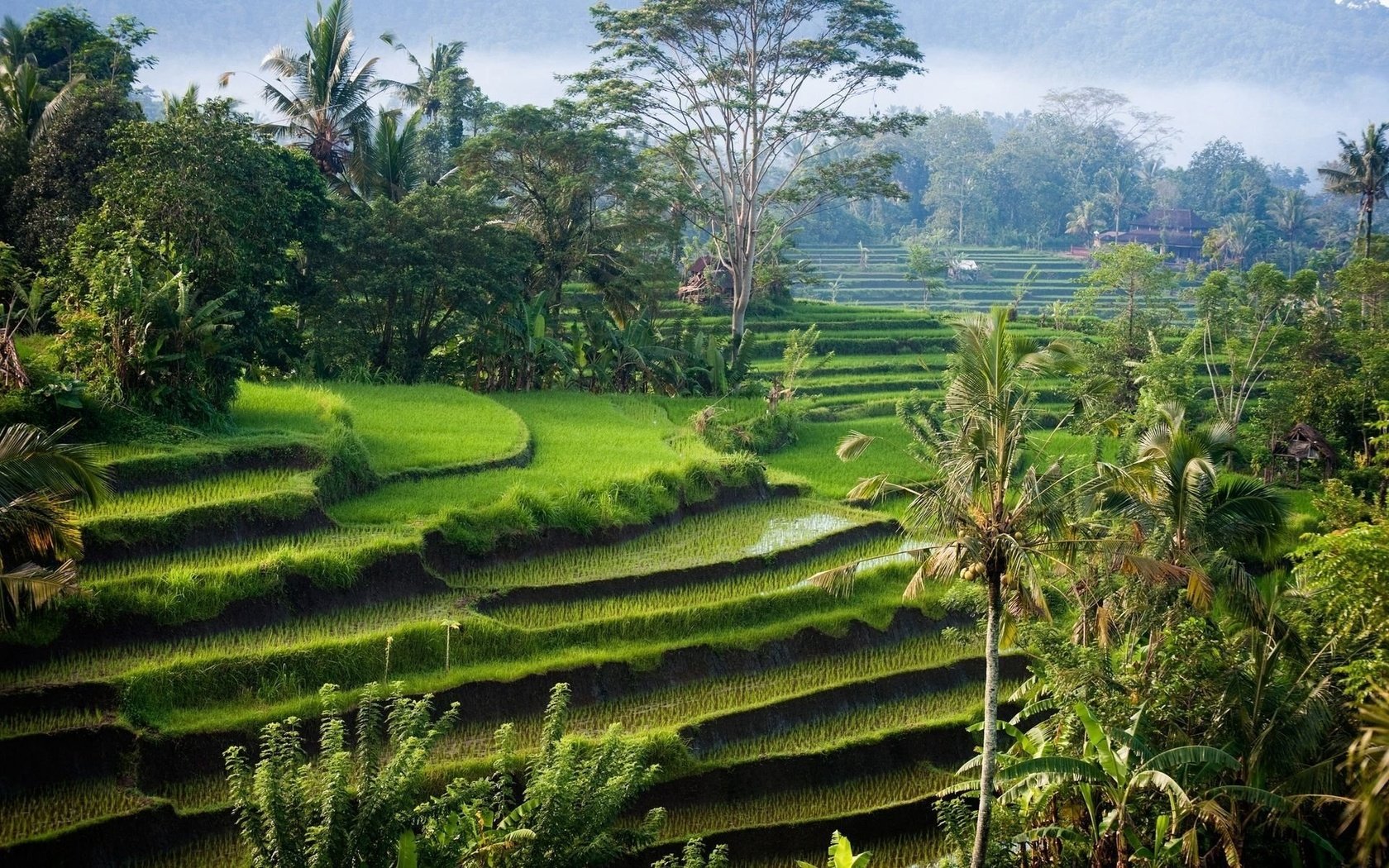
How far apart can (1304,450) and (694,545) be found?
36.5ft

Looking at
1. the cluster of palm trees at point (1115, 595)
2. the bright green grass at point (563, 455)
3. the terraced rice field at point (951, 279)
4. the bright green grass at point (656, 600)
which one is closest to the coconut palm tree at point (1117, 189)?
the terraced rice field at point (951, 279)

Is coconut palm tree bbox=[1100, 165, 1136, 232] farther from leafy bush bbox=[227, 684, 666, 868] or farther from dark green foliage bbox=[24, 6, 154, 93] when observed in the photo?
leafy bush bbox=[227, 684, 666, 868]

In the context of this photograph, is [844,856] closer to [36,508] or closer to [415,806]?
[415,806]

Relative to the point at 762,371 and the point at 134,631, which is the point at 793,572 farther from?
the point at 762,371

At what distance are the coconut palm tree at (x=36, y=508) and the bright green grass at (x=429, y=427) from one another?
17.7 ft

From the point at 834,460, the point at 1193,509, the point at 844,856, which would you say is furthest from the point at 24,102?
the point at 1193,509

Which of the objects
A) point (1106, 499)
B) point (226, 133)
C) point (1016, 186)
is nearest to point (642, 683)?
point (1106, 499)

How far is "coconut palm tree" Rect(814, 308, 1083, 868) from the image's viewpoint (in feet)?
25.8

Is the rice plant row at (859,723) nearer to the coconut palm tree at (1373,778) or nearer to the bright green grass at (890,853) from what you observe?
the bright green grass at (890,853)

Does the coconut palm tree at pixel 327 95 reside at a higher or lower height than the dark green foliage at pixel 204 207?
higher

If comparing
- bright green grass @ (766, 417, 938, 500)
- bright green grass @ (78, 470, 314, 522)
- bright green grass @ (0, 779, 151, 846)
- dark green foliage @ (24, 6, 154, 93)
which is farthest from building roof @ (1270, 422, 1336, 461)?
dark green foliage @ (24, 6, 154, 93)

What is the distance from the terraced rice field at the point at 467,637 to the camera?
29.0 ft

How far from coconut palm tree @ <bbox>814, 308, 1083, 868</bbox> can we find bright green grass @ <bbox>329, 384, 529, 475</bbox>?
704 centimetres

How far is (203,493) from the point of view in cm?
1141
